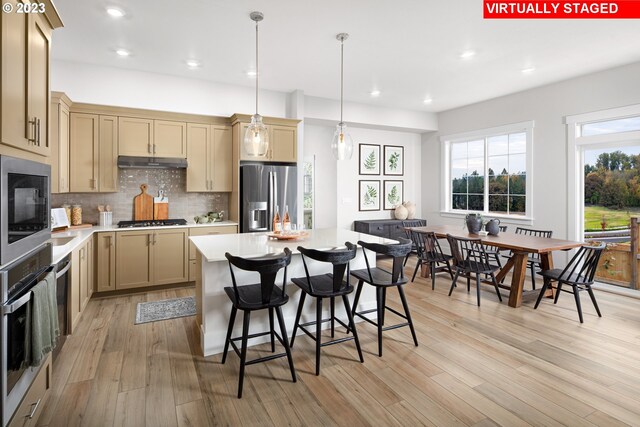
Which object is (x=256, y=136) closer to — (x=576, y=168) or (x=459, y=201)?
(x=576, y=168)

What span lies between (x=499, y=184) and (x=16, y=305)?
6.65 meters

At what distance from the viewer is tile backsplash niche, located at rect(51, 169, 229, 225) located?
4738 mm

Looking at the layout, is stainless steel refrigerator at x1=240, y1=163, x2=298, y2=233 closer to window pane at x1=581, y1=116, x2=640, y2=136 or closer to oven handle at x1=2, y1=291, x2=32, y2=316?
oven handle at x1=2, y1=291, x2=32, y2=316

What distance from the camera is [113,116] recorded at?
15.0 feet

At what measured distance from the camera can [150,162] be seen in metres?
4.65

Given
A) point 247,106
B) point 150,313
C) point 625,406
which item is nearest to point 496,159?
point 247,106

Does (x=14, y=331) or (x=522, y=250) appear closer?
(x=14, y=331)

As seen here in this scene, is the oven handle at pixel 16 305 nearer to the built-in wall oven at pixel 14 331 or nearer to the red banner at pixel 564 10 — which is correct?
the built-in wall oven at pixel 14 331

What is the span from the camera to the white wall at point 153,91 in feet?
14.7

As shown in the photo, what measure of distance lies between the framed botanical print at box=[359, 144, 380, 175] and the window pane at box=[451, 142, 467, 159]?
4.91ft

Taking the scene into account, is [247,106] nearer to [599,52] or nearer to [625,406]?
[599,52]

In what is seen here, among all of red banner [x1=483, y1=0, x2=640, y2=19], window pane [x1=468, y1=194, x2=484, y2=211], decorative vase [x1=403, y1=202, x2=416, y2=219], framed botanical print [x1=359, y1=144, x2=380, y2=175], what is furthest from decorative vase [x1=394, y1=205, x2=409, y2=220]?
red banner [x1=483, y1=0, x2=640, y2=19]

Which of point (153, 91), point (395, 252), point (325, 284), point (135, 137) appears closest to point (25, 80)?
point (325, 284)

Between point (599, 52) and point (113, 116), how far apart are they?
5891 mm
